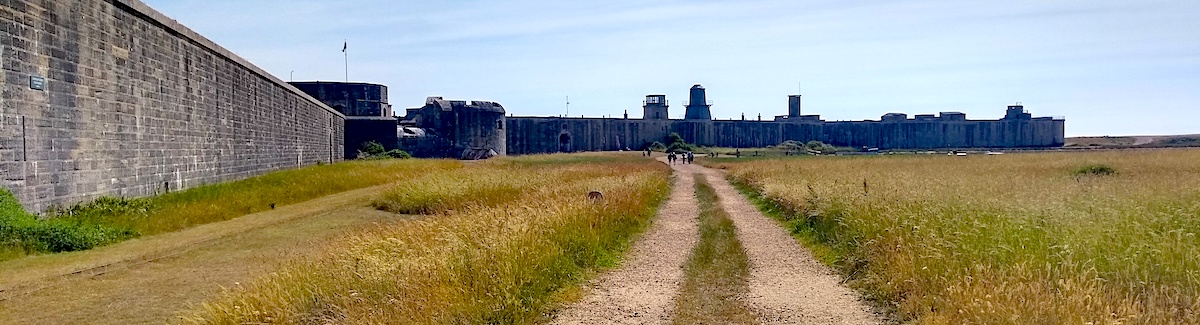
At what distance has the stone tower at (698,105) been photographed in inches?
3829

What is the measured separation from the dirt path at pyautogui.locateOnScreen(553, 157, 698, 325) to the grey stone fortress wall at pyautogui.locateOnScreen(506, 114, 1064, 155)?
61.7 m

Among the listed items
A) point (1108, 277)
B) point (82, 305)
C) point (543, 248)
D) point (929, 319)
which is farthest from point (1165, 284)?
point (82, 305)

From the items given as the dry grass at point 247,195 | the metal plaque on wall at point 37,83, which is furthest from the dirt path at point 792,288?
the metal plaque on wall at point 37,83

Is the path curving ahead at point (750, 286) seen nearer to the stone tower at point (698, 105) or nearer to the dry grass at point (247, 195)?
the dry grass at point (247, 195)

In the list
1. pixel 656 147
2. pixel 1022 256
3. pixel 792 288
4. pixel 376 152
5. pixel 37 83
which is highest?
pixel 37 83

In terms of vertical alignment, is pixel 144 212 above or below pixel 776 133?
below

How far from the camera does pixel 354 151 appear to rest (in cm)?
4984

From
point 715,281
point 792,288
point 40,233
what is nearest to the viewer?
point 792,288

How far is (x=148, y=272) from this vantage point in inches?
399

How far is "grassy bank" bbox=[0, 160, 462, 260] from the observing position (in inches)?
439

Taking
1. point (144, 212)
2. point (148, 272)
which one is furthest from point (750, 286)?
point (144, 212)

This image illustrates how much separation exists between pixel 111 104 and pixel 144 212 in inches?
76.6

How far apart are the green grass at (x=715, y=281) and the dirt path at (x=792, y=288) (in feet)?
0.46

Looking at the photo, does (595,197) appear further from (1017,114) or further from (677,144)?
(1017,114)
